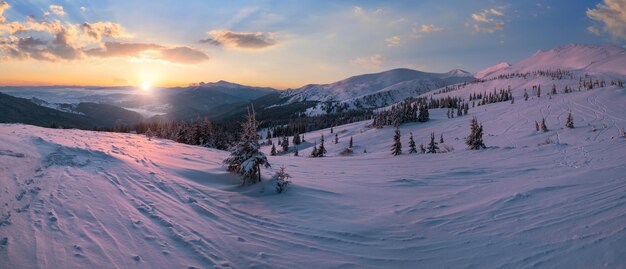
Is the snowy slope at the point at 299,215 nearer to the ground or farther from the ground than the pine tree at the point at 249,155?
nearer to the ground

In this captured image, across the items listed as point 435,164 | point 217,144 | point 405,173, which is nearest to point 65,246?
point 405,173

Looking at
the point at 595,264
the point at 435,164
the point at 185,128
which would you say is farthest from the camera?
the point at 185,128

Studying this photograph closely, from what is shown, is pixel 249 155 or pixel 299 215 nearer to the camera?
pixel 299 215

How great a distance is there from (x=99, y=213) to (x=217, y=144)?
4518 centimetres

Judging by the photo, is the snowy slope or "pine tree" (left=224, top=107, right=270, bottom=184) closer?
the snowy slope

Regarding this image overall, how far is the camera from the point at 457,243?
9.66 m

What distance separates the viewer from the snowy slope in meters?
8.50

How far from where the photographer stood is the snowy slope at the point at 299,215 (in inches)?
335

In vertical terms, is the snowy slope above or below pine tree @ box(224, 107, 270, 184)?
below

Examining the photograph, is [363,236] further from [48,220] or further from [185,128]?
[185,128]

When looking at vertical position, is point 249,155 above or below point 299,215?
above

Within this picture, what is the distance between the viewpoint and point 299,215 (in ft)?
41.0

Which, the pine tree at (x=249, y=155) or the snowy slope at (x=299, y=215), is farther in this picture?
the pine tree at (x=249, y=155)

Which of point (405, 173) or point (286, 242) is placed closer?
point (286, 242)
